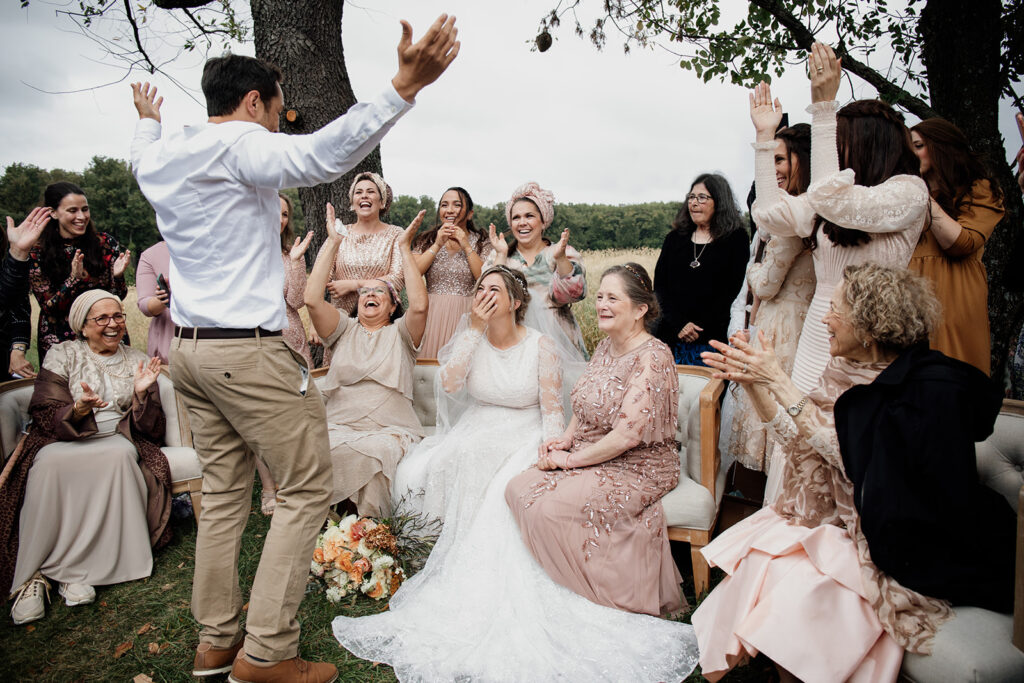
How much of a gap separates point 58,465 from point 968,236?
4.51m

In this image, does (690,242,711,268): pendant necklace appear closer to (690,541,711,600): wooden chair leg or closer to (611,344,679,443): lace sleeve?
(611,344,679,443): lace sleeve

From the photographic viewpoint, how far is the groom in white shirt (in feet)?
7.04

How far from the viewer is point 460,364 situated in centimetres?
365

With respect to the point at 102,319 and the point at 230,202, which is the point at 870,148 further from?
the point at 102,319

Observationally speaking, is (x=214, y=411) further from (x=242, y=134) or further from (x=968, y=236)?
(x=968, y=236)

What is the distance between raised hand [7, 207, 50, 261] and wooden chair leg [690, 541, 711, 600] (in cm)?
389

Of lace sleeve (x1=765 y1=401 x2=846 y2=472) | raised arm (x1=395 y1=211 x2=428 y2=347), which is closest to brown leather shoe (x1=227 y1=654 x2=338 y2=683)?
lace sleeve (x1=765 y1=401 x2=846 y2=472)

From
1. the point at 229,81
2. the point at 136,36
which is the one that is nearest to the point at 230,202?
the point at 229,81

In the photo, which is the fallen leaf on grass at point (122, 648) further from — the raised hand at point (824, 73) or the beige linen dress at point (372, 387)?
the raised hand at point (824, 73)

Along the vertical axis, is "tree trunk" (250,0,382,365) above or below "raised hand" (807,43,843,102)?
above

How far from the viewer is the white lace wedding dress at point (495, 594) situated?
2.54m

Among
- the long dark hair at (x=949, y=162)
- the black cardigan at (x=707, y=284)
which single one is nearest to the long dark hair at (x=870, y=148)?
the long dark hair at (x=949, y=162)

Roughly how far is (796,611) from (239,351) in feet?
6.37

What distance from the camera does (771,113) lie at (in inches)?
118
